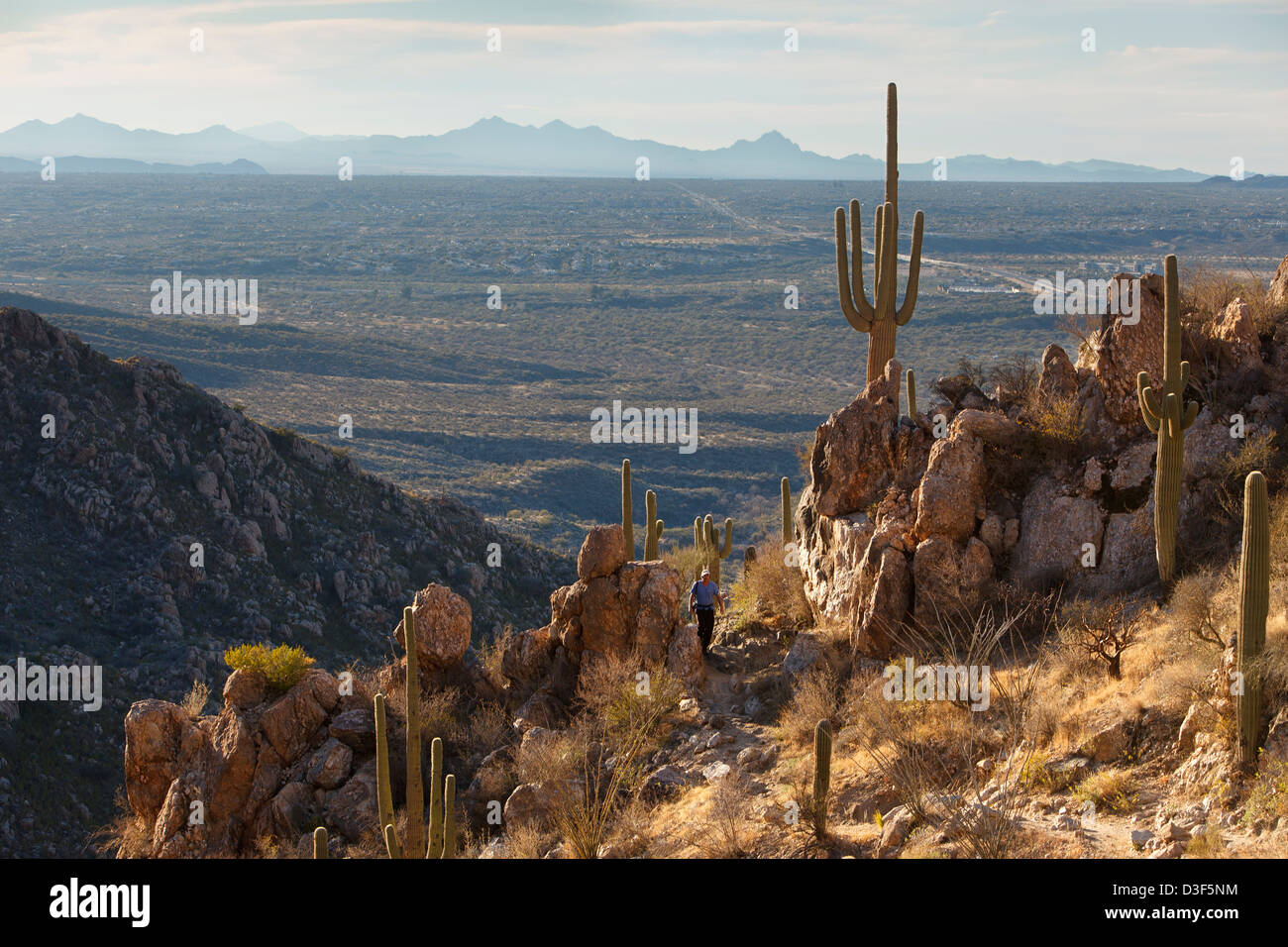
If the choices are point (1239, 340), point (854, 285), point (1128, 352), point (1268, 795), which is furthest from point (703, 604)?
point (1268, 795)

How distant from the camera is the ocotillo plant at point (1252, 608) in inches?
422

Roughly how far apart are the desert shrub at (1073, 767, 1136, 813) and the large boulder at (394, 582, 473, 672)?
415 inches

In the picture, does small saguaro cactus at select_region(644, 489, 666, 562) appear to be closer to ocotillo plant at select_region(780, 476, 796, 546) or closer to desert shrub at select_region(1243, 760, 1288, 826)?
ocotillo plant at select_region(780, 476, 796, 546)

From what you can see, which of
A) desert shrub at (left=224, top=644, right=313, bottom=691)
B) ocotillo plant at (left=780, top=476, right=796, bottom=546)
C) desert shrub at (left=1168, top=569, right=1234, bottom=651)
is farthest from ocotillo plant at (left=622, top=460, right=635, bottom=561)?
desert shrub at (left=1168, top=569, right=1234, bottom=651)

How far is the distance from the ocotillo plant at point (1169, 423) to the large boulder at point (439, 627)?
1063 cm

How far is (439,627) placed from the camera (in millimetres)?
19328

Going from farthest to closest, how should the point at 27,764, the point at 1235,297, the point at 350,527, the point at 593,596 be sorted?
the point at 350,527 < the point at 27,764 < the point at 593,596 < the point at 1235,297

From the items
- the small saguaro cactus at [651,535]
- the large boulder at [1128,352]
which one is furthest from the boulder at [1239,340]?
the small saguaro cactus at [651,535]

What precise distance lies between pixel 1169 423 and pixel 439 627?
1140 cm

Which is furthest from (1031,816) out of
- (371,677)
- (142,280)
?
(142,280)

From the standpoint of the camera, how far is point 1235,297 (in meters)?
17.0

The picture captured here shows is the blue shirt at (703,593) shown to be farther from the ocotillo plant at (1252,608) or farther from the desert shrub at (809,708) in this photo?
the ocotillo plant at (1252,608)
